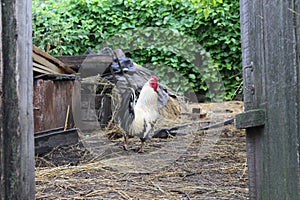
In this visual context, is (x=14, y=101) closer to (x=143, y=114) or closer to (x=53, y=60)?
(x=143, y=114)

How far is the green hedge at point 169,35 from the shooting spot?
27.6 feet

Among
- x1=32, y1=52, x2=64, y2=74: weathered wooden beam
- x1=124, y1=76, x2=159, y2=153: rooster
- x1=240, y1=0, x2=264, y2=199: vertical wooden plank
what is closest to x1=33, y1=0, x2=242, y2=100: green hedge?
x1=32, y1=52, x2=64, y2=74: weathered wooden beam

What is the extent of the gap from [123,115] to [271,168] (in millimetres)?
3720

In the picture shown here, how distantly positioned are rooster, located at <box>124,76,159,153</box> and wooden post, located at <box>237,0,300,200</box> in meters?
3.03

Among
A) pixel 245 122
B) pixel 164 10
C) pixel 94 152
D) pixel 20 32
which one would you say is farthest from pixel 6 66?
pixel 164 10

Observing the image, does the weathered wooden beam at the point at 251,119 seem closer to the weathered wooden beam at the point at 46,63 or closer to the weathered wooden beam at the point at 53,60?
the weathered wooden beam at the point at 46,63

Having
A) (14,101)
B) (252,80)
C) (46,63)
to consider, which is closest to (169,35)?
(46,63)

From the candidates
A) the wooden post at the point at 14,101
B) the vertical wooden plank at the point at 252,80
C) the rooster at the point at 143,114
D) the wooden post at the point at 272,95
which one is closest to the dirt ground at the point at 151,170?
the rooster at the point at 143,114

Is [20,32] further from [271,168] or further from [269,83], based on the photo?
[271,168]

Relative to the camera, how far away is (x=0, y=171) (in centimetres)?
128

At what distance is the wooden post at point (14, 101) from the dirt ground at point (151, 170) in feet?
→ 4.01

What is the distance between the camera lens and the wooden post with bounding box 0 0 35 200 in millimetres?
1299

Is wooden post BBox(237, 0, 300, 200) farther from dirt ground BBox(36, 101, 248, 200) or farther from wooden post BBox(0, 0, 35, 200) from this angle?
dirt ground BBox(36, 101, 248, 200)

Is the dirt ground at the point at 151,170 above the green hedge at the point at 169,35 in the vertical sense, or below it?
below
